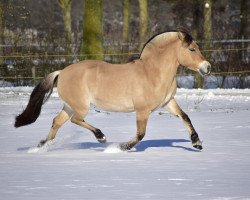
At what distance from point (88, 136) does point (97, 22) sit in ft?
32.1

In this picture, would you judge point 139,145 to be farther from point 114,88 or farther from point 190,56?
point 190,56

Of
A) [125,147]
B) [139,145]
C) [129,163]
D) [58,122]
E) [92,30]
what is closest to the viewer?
[129,163]

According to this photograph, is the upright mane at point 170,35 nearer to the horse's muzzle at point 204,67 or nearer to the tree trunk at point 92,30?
the horse's muzzle at point 204,67

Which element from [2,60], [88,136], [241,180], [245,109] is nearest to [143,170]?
[241,180]

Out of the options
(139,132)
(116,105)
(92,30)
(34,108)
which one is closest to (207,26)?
(92,30)

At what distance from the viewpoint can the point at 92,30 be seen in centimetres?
2106

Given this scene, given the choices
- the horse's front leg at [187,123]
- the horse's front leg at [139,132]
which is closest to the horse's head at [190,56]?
the horse's front leg at [187,123]

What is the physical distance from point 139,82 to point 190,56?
0.72 metres

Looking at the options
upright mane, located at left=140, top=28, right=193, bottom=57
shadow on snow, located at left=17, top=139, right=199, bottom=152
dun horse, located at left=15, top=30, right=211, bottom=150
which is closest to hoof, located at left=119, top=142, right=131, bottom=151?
dun horse, located at left=15, top=30, right=211, bottom=150

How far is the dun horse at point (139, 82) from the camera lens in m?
9.42

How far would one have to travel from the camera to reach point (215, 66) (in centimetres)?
2189

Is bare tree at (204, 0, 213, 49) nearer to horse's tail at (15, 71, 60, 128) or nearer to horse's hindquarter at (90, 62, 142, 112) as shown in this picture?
horse's tail at (15, 71, 60, 128)

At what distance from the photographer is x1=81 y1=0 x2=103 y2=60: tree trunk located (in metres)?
20.9

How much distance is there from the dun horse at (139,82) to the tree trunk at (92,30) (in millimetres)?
10989
